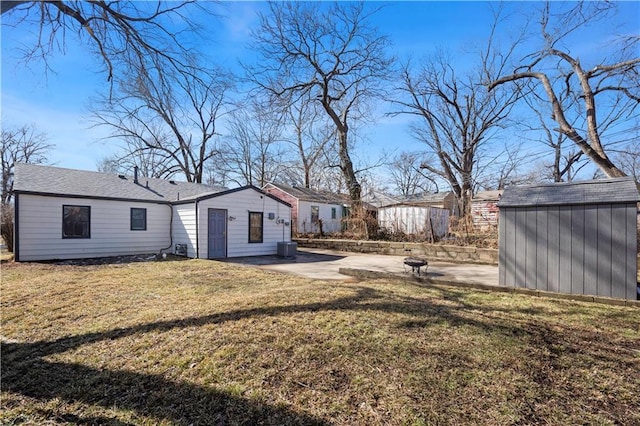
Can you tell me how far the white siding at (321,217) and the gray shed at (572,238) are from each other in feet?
49.6

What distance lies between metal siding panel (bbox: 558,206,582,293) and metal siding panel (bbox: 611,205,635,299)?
0.45 m

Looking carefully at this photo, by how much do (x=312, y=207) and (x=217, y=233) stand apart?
38.9ft

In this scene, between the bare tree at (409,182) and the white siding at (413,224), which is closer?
the white siding at (413,224)

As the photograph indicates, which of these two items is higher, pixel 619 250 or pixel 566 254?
pixel 619 250

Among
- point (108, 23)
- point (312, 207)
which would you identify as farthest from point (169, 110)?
point (312, 207)

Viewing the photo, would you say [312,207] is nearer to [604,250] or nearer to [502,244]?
[502,244]

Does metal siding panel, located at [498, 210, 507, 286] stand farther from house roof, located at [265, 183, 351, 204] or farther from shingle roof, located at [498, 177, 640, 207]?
house roof, located at [265, 183, 351, 204]

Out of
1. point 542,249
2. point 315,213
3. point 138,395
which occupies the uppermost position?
point 315,213

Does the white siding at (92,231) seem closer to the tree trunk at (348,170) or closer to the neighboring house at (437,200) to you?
the tree trunk at (348,170)

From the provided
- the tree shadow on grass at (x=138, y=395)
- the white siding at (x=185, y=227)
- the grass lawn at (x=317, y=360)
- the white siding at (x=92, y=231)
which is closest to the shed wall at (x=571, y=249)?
the grass lawn at (x=317, y=360)

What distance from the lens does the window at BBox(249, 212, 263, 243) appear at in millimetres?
13070

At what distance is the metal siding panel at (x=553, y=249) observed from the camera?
5609 millimetres

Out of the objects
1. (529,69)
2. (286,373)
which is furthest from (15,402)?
(529,69)

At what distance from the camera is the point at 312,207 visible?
76.5 ft
